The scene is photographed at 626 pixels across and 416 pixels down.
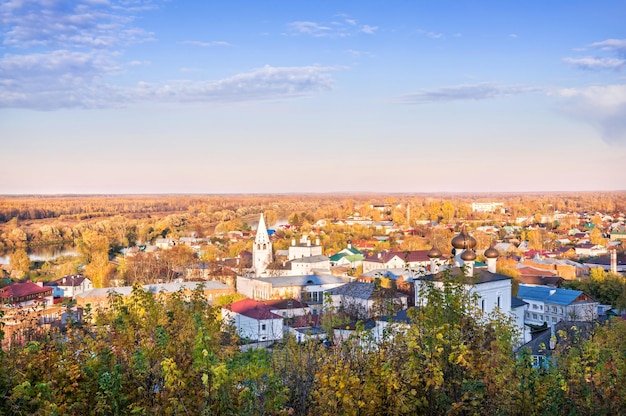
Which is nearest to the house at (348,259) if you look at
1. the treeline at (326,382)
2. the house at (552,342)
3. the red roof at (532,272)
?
the red roof at (532,272)

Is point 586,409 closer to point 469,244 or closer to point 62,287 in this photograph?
point 469,244

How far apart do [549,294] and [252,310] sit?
12.3 meters

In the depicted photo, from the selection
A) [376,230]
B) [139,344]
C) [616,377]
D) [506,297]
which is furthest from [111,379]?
[376,230]

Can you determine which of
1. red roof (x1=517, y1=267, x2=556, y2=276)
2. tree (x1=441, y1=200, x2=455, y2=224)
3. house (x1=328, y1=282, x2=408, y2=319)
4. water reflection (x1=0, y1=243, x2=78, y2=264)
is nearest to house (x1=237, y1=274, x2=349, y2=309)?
house (x1=328, y1=282, x2=408, y2=319)

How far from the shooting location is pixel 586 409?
533 cm

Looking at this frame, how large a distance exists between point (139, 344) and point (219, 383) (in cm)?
226

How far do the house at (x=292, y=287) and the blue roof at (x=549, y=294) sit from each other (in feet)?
29.9

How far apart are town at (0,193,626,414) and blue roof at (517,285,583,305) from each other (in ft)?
0.16

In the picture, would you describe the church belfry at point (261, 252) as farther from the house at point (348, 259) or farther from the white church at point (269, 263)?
the house at point (348, 259)

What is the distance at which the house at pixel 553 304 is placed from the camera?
81.8 ft

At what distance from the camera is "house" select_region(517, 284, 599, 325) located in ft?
81.8

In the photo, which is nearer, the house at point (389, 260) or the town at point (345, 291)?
the town at point (345, 291)

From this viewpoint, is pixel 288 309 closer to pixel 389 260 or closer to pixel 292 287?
pixel 292 287

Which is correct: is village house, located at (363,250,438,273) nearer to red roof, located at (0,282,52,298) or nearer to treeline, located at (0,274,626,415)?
red roof, located at (0,282,52,298)
